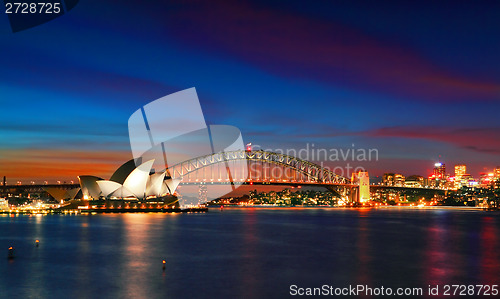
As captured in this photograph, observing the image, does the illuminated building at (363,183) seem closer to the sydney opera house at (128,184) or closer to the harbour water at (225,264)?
the sydney opera house at (128,184)

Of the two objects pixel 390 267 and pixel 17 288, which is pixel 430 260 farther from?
pixel 17 288

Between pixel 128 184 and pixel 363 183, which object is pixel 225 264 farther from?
pixel 363 183

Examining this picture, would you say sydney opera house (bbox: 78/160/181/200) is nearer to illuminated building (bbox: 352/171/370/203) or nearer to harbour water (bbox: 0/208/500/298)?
harbour water (bbox: 0/208/500/298)

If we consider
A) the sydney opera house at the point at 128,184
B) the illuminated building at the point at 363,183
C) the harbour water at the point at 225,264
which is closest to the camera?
the harbour water at the point at 225,264

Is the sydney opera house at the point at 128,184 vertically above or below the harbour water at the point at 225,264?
above

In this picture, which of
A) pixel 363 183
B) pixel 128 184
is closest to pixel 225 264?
pixel 128 184

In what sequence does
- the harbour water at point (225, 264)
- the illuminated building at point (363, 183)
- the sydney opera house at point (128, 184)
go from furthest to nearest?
the illuminated building at point (363, 183) < the sydney opera house at point (128, 184) < the harbour water at point (225, 264)

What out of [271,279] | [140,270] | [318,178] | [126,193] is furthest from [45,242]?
[318,178]

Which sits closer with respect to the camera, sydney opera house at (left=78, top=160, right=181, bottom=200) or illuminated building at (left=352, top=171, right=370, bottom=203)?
sydney opera house at (left=78, top=160, right=181, bottom=200)

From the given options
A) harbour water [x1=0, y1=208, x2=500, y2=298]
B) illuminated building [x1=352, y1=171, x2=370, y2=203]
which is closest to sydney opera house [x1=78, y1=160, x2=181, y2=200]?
harbour water [x1=0, y1=208, x2=500, y2=298]

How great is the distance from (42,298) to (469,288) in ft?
59.3

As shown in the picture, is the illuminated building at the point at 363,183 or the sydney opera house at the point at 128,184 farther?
the illuminated building at the point at 363,183

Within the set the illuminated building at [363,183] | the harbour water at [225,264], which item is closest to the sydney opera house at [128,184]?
the harbour water at [225,264]

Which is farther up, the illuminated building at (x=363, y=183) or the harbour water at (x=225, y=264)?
the illuminated building at (x=363, y=183)
